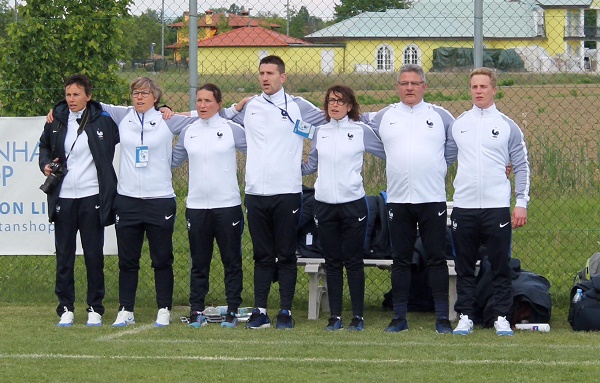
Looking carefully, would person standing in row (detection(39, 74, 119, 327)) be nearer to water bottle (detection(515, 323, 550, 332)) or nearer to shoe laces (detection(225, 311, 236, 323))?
shoe laces (detection(225, 311, 236, 323))

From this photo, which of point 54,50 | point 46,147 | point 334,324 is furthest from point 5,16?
point 334,324

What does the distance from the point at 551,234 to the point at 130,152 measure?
5.30 m

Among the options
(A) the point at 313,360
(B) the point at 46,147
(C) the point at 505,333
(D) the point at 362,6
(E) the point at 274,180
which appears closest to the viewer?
(A) the point at 313,360

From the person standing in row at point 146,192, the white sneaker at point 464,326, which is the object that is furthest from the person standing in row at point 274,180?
the white sneaker at point 464,326

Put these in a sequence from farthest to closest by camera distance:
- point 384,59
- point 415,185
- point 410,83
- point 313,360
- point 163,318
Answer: point 384,59
point 163,318
point 410,83
point 415,185
point 313,360

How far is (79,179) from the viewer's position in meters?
7.64

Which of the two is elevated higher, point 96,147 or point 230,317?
point 96,147

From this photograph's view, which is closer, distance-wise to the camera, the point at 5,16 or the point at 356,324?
the point at 356,324

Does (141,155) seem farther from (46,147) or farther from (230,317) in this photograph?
(230,317)

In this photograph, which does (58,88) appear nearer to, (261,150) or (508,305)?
(261,150)

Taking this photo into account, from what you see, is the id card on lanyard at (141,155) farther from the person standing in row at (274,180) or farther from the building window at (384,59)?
the building window at (384,59)

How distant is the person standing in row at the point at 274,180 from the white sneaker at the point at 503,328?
1.53 metres

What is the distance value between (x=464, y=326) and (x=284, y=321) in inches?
52.9

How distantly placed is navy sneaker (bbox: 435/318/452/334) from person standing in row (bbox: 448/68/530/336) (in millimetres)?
86
